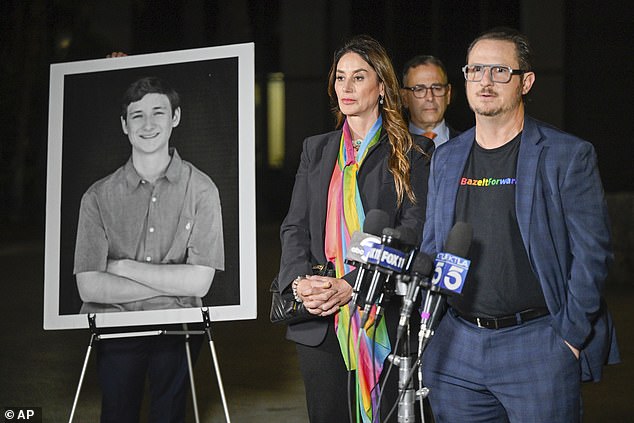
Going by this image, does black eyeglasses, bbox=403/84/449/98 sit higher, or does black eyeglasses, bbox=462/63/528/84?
black eyeglasses, bbox=403/84/449/98

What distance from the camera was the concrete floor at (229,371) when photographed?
5.03m

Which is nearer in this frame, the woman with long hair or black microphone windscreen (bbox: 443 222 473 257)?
black microphone windscreen (bbox: 443 222 473 257)

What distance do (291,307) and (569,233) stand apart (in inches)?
32.2

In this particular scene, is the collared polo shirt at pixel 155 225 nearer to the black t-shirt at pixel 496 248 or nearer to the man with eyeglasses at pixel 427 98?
the man with eyeglasses at pixel 427 98

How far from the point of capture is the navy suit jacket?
2246mm

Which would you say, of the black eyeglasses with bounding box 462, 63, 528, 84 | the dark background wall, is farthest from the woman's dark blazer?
the dark background wall

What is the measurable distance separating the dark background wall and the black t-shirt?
5.37 m

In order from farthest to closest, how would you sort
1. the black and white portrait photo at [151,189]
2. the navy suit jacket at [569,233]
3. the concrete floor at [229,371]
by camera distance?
the concrete floor at [229,371] → the black and white portrait photo at [151,189] → the navy suit jacket at [569,233]

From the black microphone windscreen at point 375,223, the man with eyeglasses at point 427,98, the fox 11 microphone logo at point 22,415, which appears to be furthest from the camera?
the fox 11 microphone logo at point 22,415

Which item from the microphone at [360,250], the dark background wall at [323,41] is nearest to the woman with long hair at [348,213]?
the microphone at [360,250]

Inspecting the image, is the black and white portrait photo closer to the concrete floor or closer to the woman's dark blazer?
the woman's dark blazer

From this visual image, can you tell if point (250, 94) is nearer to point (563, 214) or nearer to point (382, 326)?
point (382, 326)

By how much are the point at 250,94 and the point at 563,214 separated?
1.29 meters

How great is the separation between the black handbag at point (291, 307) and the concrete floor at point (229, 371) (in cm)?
191
